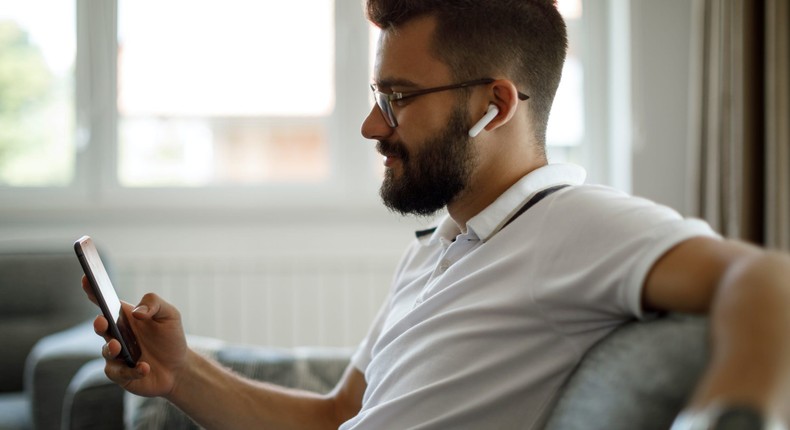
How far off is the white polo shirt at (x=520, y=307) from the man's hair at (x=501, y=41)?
15 centimetres

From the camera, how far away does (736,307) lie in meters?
0.66

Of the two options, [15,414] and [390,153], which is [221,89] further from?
[390,153]

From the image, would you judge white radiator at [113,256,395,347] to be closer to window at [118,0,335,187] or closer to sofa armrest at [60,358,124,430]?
window at [118,0,335,187]

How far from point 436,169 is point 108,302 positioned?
51 cm

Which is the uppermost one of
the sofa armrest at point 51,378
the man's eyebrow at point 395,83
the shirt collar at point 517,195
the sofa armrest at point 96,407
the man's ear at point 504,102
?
the man's eyebrow at point 395,83

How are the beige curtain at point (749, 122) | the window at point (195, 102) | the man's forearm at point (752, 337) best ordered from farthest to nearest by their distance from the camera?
the window at point (195, 102)
the beige curtain at point (749, 122)
the man's forearm at point (752, 337)

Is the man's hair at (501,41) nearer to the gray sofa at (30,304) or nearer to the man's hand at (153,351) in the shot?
the man's hand at (153,351)

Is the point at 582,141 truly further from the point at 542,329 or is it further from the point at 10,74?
the point at 542,329

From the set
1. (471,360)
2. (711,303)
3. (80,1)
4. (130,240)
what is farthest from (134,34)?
(711,303)

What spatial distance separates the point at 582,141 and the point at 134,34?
6.24ft

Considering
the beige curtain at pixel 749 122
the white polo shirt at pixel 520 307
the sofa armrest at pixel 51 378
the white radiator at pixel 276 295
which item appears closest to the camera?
the white polo shirt at pixel 520 307

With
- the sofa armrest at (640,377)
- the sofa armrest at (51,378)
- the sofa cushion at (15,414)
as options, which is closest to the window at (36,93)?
the sofa cushion at (15,414)

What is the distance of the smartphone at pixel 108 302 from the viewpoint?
1.19 meters

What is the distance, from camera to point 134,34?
352cm
